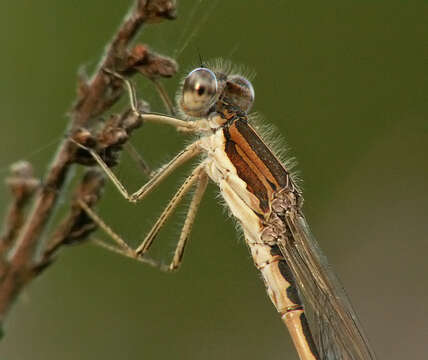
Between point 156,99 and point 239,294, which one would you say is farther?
point 239,294

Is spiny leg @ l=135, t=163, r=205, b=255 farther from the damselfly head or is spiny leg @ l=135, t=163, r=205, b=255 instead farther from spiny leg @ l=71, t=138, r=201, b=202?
the damselfly head

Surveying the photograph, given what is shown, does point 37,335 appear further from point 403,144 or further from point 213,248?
point 403,144

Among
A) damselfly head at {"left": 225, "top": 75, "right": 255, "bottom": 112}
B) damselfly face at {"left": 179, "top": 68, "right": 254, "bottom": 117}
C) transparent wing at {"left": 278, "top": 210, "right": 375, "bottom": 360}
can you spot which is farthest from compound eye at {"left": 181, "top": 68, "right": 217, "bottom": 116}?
transparent wing at {"left": 278, "top": 210, "right": 375, "bottom": 360}

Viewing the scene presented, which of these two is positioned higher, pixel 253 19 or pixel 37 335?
pixel 253 19

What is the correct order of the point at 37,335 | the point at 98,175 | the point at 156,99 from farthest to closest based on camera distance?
1. the point at 37,335
2. the point at 156,99
3. the point at 98,175

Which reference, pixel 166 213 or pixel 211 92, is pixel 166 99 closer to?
pixel 211 92

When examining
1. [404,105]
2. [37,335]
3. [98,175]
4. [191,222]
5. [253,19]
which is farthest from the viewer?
[404,105]

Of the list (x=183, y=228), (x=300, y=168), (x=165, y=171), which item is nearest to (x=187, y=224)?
(x=183, y=228)

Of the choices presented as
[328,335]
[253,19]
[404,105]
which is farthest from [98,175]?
[404,105]
